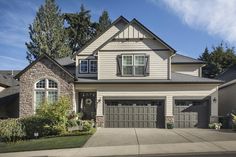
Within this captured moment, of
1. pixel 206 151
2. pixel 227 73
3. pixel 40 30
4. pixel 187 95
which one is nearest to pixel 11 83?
pixel 40 30

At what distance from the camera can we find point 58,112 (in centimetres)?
2583

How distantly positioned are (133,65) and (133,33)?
2.73 meters

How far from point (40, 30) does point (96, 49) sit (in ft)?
90.3

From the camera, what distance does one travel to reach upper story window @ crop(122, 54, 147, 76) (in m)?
30.6

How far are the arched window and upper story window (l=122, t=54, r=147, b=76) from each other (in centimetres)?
595

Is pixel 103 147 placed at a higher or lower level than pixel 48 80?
lower

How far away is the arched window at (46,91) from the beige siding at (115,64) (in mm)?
3980

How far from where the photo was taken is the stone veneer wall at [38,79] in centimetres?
2961

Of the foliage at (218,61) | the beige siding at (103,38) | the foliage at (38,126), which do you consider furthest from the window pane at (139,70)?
the foliage at (218,61)

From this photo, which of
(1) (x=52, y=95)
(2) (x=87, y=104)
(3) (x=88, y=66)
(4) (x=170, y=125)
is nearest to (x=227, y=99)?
(4) (x=170, y=125)

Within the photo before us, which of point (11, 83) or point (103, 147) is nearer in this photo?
point (103, 147)

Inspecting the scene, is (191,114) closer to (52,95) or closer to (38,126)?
(52,95)

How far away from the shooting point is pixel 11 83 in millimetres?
41219

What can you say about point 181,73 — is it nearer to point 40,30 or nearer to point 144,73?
point 144,73
